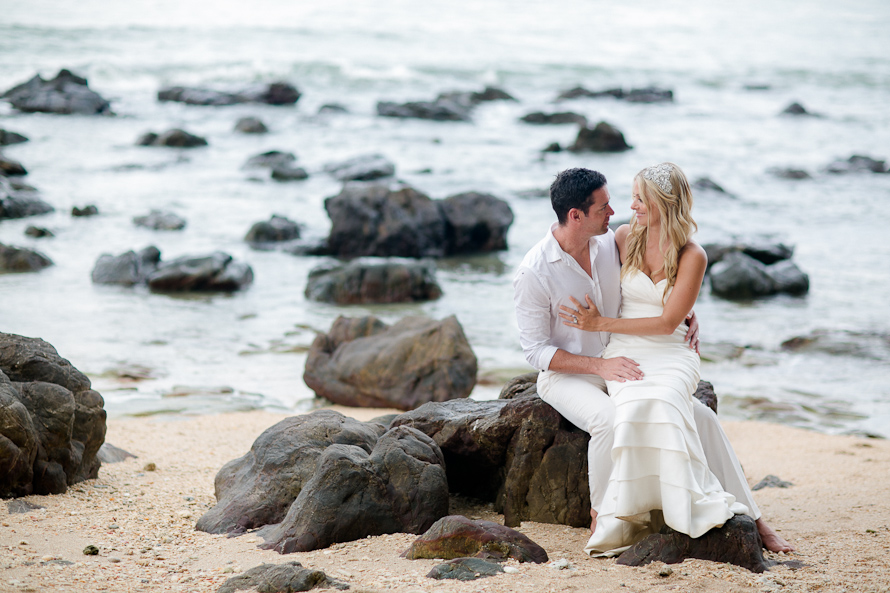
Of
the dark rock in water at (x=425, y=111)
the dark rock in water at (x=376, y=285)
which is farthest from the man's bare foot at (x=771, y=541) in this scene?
the dark rock in water at (x=425, y=111)

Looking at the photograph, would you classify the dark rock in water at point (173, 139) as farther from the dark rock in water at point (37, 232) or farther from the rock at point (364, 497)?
the rock at point (364, 497)

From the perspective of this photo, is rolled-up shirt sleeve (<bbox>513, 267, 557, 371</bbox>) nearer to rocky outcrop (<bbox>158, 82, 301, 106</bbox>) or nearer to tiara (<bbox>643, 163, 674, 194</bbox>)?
tiara (<bbox>643, 163, 674, 194</bbox>)

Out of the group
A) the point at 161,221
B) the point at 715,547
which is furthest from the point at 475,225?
the point at 715,547

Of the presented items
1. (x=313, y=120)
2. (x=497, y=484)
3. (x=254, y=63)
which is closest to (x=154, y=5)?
(x=254, y=63)

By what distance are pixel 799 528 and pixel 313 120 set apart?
29393 mm

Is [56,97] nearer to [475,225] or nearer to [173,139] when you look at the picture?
[173,139]

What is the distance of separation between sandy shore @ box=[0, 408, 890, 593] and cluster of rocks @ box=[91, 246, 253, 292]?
7.32 m

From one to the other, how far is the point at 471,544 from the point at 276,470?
4.69 ft

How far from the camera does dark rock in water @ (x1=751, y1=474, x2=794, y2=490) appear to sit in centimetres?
658

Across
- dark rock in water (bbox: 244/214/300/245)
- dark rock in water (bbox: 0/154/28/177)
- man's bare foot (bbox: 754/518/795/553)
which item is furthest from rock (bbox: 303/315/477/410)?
dark rock in water (bbox: 0/154/28/177)

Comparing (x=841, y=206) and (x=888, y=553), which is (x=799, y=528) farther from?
(x=841, y=206)

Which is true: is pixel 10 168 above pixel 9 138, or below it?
below

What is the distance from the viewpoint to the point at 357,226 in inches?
634

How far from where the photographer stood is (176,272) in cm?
1385
